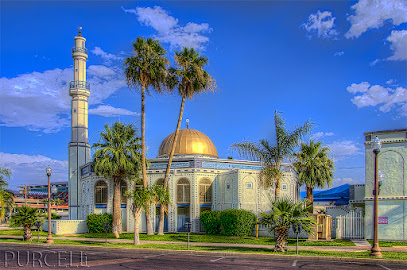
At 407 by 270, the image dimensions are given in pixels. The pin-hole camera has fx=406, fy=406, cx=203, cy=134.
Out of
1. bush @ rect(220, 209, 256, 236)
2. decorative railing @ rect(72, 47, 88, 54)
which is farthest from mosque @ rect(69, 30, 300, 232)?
decorative railing @ rect(72, 47, 88, 54)

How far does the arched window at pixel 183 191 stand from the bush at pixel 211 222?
10.3ft

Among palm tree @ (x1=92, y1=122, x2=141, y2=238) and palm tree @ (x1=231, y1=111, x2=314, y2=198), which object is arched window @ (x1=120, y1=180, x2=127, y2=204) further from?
palm tree @ (x1=231, y1=111, x2=314, y2=198)

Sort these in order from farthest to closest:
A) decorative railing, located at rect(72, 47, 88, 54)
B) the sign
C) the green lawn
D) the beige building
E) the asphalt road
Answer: decorative railing, located at rect(72, 47, 88, 54)
the beige building
the sign
the green lawn
the asphalt road

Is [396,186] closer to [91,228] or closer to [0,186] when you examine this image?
[91,228]

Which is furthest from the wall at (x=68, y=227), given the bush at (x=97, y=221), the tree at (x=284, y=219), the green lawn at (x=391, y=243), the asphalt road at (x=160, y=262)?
the green lawn at (x=391, y=243)

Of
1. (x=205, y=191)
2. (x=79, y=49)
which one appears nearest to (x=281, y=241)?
(x=205, y=191)

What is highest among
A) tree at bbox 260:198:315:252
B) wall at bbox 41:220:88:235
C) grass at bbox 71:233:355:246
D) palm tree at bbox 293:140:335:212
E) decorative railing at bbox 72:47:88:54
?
decorative railing at bbox 72:47:88:54

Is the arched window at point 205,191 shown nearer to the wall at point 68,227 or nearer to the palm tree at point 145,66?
the palm tree at point 145,66

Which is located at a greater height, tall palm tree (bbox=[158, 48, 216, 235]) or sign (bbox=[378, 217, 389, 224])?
tall palm tree (bbox=[158, 48, 216, 235])

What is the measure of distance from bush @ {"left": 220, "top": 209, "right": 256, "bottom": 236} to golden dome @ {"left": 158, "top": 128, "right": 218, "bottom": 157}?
34.8 feet

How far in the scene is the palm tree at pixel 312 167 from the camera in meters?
28.7

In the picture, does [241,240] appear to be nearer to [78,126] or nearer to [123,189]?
[123,189]

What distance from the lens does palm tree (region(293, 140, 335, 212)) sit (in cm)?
2873

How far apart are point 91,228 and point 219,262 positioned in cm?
1931
